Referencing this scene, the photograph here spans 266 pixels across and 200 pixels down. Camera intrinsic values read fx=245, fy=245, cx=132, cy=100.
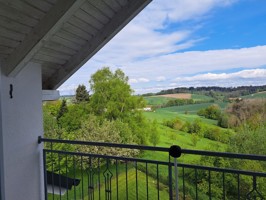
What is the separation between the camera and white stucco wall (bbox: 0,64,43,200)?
8.29 feet

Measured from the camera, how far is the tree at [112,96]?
918cm

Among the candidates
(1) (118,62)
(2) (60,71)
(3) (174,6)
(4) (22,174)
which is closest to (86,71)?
(1) (118,62)

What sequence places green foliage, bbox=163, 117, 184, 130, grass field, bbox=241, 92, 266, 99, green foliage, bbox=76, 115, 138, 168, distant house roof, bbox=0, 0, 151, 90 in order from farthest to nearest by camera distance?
1. green foliage, bbox=76, 115, 138, 168
2. green foliage, bbox=163, 117, 184, 130
3. grass field, bbox=241, 92, 266, 99
4. distant house roof, bbox=0, 0, 151, 90

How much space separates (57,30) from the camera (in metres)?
2.11

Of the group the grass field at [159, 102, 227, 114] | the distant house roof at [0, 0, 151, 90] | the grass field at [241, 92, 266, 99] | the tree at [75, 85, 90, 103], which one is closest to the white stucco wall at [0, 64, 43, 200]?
the distant house roof at [0, 0, 151, 90]

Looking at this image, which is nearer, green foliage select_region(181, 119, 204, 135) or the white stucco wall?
→ the white stucco wall

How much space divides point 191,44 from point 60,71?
32.1ft

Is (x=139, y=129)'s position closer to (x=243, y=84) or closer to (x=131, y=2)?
(x=243, y=84)

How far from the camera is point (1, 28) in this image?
6.88 feet

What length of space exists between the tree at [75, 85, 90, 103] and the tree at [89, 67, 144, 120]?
22cm

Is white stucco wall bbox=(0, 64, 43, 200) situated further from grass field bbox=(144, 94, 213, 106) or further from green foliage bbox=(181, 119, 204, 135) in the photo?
green foliage bbox=(181, 119, 204, 135)

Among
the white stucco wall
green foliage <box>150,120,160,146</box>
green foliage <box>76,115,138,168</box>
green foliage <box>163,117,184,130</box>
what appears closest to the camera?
the white stucco wall

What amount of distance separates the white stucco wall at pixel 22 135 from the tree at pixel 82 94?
19.7 ft

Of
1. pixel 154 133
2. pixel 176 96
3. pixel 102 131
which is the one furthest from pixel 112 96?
pixel 176 96
